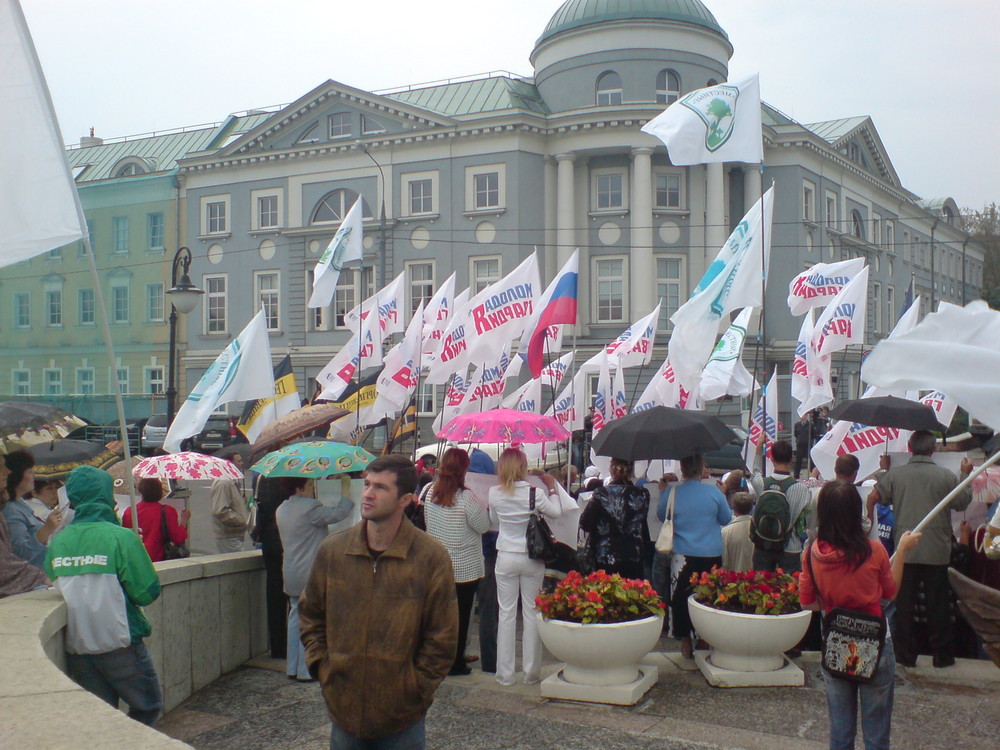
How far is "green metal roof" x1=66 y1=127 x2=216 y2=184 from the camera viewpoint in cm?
4631

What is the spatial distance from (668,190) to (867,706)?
110 ft

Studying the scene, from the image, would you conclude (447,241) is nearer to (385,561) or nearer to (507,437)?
(507,437)

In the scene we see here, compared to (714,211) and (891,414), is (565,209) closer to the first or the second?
(714,211)

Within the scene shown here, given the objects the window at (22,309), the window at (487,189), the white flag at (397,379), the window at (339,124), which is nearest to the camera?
the window at (22,309)

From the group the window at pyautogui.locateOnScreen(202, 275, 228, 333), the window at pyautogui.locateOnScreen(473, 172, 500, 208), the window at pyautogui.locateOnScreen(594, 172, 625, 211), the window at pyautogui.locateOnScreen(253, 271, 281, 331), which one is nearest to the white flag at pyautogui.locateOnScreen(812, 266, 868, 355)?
the window at pyautogui.locateOnScreen(594, 172, 625, 211)

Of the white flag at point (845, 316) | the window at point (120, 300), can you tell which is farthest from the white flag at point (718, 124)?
the window at point (120, 300)

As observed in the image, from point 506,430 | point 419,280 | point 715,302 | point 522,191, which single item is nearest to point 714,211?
point 522,191

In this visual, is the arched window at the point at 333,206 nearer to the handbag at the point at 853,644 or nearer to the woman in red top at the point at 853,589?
the woman in red top at the point at 853,589

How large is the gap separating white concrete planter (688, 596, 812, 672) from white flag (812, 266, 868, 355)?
635 cm

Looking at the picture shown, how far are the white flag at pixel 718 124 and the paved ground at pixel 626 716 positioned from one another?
585 cm

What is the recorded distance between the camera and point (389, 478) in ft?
12.6

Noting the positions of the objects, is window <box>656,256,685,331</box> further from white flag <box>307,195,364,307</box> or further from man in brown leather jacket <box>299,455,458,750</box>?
man in brown leather jacket <box>299,455,458,750</box>

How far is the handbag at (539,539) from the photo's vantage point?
7422mm

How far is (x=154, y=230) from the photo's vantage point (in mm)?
38250
